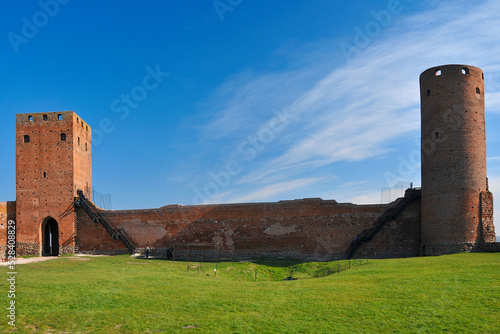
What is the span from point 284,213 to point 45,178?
18.7 m

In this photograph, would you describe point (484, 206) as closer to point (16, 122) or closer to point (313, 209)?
point (313, 209)

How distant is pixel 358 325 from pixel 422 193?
722 inches

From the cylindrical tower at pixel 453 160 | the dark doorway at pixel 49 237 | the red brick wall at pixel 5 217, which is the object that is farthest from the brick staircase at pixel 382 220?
the red brick wall at pixel 5 217

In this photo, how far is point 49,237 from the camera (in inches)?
1298

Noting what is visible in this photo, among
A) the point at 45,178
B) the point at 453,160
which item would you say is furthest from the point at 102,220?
the point at 453,160

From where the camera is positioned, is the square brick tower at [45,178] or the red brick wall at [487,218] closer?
the red brick wall at [487,218]

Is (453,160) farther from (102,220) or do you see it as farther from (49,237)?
(49,237)

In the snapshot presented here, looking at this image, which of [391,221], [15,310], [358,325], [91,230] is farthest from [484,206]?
[91,230]

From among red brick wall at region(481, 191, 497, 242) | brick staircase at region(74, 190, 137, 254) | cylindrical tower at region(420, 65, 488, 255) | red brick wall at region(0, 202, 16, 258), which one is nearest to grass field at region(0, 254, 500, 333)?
cylindrical tower at region(420, 65, 488, 255)

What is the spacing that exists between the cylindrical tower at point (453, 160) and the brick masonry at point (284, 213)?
0.20 feet

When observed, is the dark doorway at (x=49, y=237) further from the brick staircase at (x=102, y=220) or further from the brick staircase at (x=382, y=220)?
the brick staircase at (x=382, y=220)

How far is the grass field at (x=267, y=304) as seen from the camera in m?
9.62

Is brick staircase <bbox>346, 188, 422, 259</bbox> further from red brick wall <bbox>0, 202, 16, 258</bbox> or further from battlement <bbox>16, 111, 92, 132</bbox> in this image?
red brick wall <bbox>0, 202, 16, 258</bbox>

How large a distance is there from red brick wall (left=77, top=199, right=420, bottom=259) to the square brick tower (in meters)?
1.46
